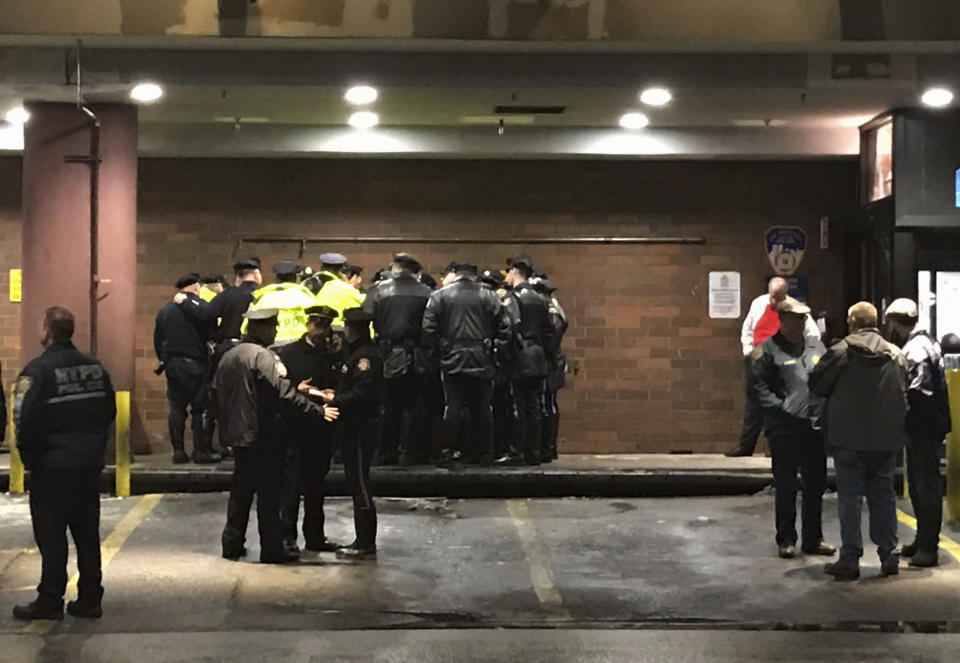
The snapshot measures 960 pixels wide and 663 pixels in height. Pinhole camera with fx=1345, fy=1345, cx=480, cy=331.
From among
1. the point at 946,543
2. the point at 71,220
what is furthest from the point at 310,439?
the point at 946,543

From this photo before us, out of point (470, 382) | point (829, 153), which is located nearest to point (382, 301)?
point (470, 382)

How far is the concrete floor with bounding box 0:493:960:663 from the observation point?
7.56m

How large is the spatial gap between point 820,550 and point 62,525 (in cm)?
545

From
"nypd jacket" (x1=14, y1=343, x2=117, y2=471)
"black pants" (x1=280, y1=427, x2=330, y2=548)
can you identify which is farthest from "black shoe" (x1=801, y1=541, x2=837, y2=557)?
"nypd jacket" (x1=14, y1=343, x2=117, y2=471)

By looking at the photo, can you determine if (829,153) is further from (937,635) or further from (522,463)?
(937,635)

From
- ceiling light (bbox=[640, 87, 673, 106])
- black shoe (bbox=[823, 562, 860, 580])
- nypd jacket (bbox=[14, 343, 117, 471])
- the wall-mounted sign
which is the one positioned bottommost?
black shoe (bbox=[823, 562, 860, 580])

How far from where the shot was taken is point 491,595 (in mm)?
8898

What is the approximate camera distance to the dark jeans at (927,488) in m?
9.62

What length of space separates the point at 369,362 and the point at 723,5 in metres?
4.49

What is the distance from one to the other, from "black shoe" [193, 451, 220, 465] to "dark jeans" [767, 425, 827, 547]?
6056mm

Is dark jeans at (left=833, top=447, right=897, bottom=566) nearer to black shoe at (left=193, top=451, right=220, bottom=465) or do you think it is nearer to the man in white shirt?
the man in white shirt

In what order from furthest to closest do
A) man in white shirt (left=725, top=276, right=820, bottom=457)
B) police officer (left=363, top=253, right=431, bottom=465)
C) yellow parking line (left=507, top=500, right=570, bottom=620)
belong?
man in white shirt (left=725, top=276, right=820, bottom=457)
police officer (left=363, top=253, right=431, bottom=465)
yellow parking line (left=507, top=500, right=570, bottom=620)

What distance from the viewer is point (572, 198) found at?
15.8 metres

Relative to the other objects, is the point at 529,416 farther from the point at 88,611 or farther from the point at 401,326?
the point at 88,611
